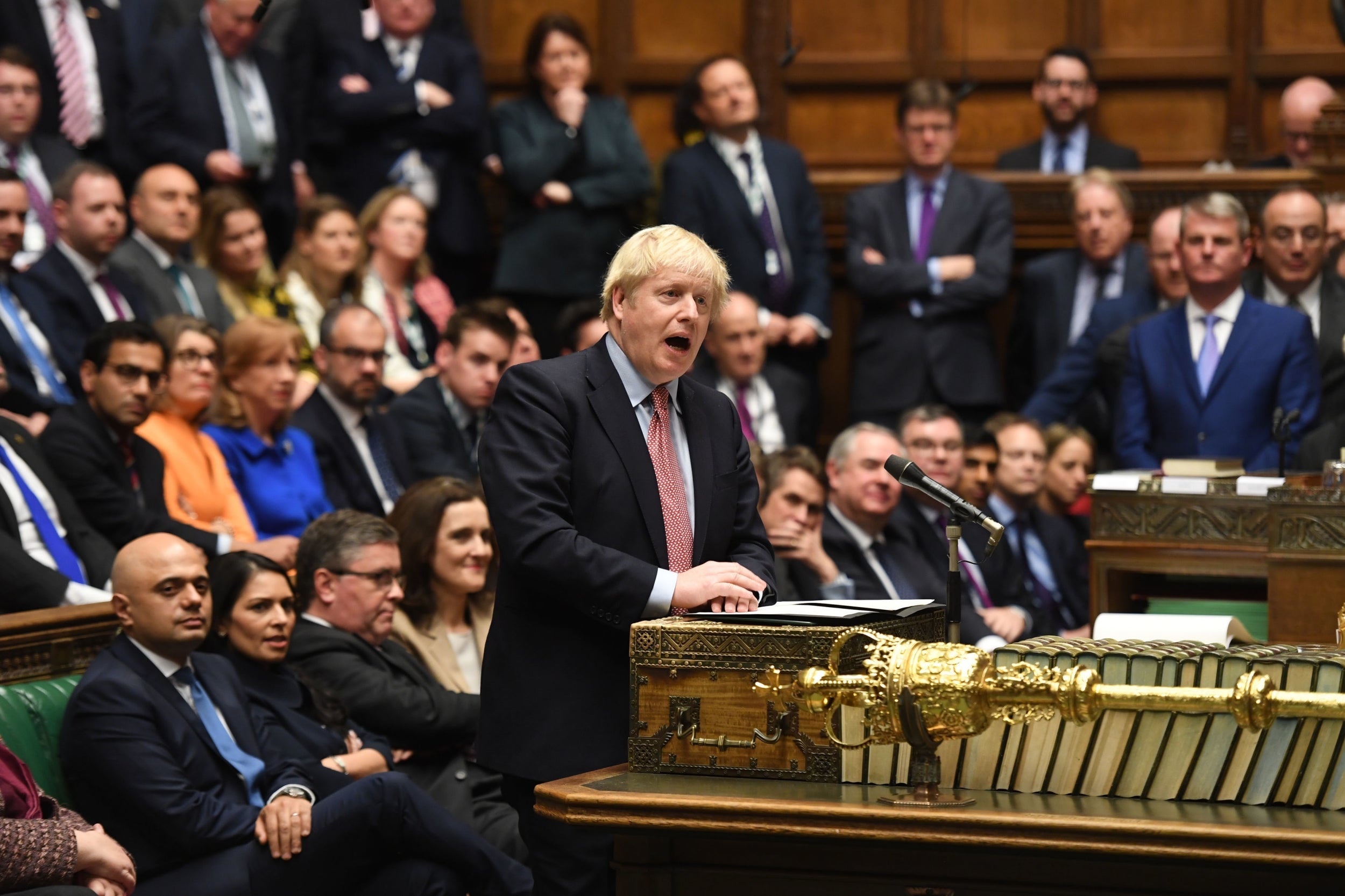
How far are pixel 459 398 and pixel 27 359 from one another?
49.5 inches

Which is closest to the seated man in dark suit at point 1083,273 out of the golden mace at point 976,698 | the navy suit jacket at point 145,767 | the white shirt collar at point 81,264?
the white shirt collar at point 81,264

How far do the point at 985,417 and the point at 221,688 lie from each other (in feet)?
12.0

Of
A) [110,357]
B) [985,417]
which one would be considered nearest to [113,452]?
[110,357]

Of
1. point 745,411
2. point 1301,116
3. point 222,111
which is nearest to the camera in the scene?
point 745,411

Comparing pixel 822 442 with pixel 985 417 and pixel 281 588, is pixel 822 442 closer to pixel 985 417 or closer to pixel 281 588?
pixel 985 417

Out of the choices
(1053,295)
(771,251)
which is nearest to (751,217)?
(771,251)

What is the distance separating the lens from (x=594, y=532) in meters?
2.78

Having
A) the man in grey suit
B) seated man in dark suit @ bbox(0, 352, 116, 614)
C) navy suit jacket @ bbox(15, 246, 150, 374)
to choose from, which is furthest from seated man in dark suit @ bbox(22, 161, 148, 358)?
seated man in dark suit @ bbox(0, 352, 116, 614)

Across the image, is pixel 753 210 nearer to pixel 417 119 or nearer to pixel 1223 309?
pixel 417 119

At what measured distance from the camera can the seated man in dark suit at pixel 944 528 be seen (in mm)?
5355

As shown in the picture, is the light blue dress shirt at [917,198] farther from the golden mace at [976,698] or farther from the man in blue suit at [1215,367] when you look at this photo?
the golden mace at [976,698]

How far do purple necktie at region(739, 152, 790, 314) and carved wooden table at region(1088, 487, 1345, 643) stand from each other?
7.99 feet

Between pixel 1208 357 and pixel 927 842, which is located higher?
pixel 1208 357

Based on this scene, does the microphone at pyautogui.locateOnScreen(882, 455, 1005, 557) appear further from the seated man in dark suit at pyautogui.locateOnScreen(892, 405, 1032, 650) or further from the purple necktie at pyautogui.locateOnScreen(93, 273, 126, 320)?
the purple necktie at pyautogui.locateOnScreen(93, 273, 126, 320)
